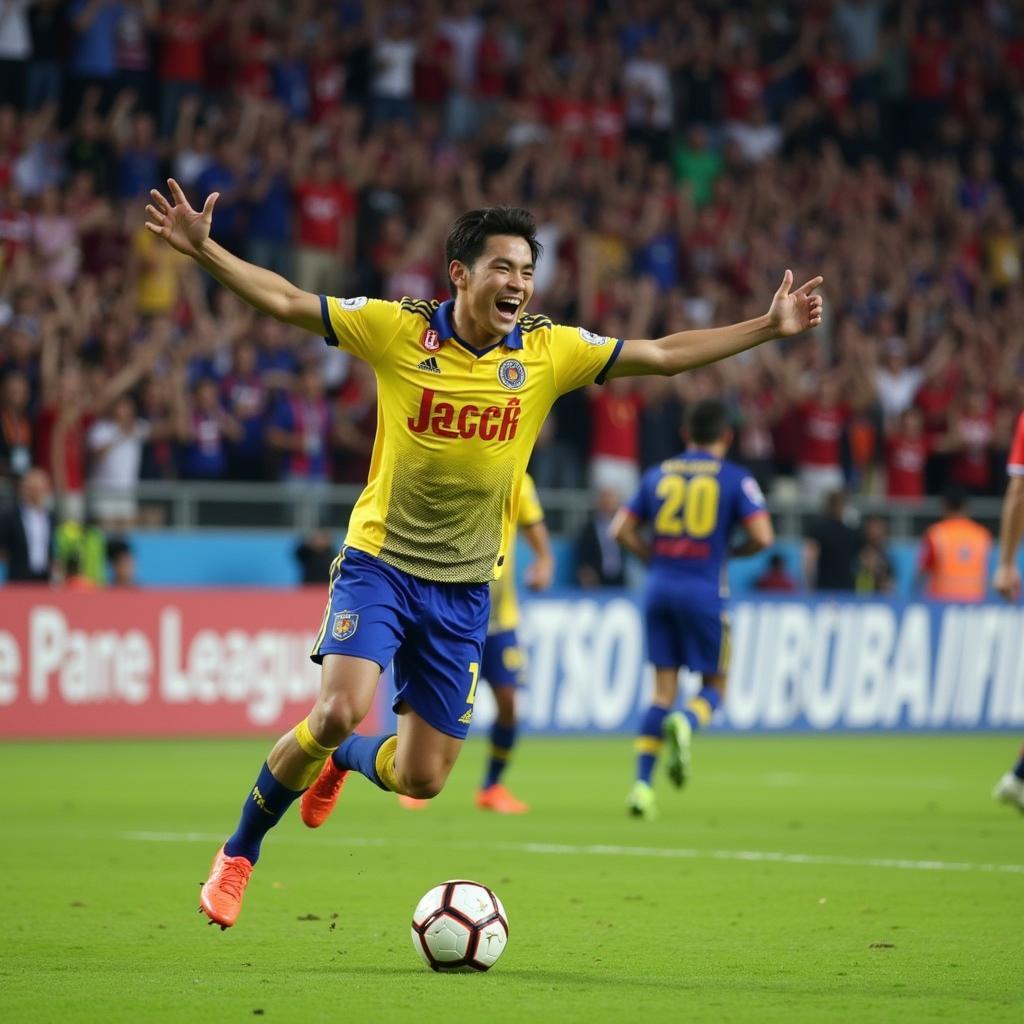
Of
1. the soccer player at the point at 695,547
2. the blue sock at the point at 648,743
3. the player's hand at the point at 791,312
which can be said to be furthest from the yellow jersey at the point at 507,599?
the player's hand at the point at 791,312

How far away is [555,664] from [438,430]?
12.5 metres

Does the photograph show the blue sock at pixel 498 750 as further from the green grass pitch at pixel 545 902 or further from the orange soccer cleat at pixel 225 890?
the orange soccer cleat at pixel 225 890

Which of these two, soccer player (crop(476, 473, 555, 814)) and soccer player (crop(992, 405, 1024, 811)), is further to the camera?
soccer player (crop(476, 473, 555, 814))

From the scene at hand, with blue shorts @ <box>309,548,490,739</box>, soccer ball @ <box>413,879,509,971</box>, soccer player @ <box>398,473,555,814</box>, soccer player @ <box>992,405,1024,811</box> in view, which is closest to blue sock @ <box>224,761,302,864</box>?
blue shorts @ <box>309,548,490,739</box>

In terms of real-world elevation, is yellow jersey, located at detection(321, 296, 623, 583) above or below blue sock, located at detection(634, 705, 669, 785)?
above

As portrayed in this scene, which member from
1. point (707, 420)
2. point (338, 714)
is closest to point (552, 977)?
point (338, 714)

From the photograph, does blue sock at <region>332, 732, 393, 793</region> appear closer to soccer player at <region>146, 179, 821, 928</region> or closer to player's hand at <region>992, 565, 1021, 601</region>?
soccer player at <region>146, 179, 821, 928</region>

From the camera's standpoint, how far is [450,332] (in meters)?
7.48

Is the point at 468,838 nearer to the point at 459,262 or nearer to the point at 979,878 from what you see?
the point at 979,878

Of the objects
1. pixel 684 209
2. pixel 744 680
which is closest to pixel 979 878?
pixel 744 680

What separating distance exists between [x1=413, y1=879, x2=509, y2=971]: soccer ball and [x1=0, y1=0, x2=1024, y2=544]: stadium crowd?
38.7 ft

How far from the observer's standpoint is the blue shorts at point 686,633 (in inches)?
512

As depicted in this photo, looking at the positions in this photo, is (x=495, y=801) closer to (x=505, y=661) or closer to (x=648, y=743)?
(x=505, y=661)

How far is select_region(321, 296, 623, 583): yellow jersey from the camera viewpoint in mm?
7410
